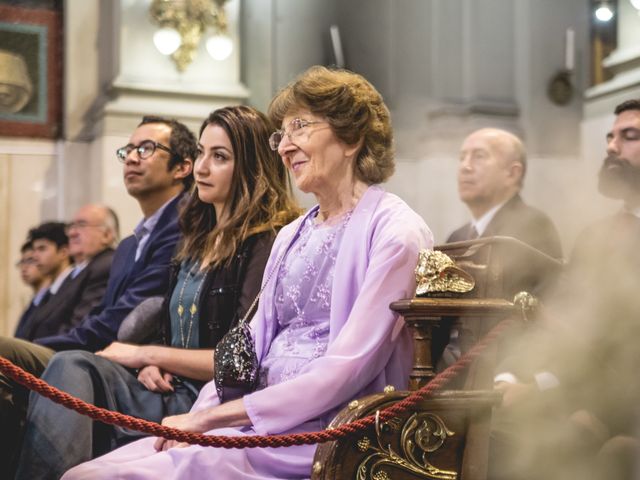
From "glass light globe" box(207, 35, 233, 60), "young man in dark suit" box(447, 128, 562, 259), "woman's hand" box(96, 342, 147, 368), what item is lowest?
"woman's hand" box(96, 342, 147, 368)

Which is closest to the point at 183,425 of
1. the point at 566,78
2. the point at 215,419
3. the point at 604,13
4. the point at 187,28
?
the point at 215,419

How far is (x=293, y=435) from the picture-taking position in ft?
7.30

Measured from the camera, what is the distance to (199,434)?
2234mm

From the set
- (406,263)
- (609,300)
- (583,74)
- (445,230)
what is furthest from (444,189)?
(406,263)

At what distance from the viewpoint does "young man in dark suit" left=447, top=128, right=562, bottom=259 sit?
3.90 m

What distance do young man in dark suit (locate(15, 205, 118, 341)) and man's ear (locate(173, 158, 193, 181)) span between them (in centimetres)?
98

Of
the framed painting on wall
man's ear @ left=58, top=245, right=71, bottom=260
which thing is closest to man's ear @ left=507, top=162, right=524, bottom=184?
man's ear @ left=58, top=245, right=71, bottom=260

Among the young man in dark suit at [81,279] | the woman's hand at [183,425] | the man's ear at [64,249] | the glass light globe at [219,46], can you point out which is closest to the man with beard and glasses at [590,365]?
the woman's hand at [183,425]

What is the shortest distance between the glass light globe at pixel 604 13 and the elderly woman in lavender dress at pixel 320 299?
1643 millimetres

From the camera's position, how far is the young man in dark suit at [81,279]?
16.0 feet

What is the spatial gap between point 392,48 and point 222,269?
2299mm

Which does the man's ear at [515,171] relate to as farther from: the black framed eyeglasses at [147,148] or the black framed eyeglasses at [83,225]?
the black framed eyeglasses at [83,225]

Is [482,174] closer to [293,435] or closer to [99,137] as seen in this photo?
[293,435]

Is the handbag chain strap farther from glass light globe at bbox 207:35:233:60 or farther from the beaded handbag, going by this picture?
glass light globe at bbox 207:35:233:60
